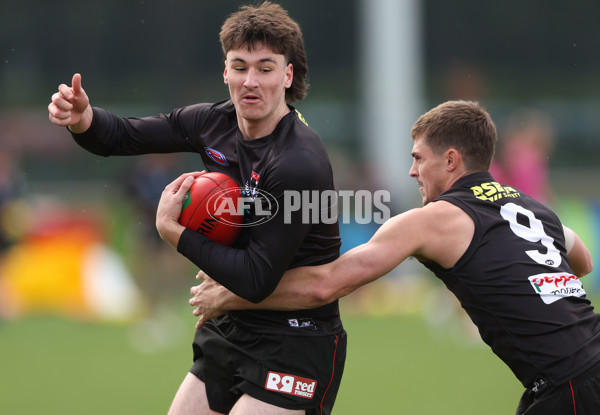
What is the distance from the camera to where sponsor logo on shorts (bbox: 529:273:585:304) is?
14.2 feet

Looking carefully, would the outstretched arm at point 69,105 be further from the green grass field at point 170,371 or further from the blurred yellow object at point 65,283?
the blurred yellow object at point 65,283

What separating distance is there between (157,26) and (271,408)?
21965 mm

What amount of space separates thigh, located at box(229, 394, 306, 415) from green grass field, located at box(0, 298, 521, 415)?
14.2 ft

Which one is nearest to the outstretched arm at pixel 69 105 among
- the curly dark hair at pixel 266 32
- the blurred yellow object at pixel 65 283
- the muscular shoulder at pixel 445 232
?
the curly dark hair at pixel 266 32

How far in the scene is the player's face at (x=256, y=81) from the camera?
445 centimetres

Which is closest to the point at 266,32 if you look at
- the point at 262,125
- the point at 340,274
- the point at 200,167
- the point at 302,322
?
the point at 262,125

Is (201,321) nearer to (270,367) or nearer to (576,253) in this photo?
(270,367)

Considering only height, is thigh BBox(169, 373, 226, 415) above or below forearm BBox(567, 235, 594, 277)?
below

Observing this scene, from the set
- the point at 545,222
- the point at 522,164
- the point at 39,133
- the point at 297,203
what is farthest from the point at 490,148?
the point at 39,133

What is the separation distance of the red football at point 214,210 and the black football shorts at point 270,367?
535 mm

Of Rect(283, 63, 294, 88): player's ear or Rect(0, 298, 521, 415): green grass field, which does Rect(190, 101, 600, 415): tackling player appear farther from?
Rect(0, 298, 521, 415): green grass field

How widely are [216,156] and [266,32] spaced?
0.72 metres

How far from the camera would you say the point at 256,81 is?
443 centimetres

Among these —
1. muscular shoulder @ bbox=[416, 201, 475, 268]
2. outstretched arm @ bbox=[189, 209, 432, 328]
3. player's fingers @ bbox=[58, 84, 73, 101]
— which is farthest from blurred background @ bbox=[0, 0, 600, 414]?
player's fingers @ bbox=[58, 84, 73, 101]
